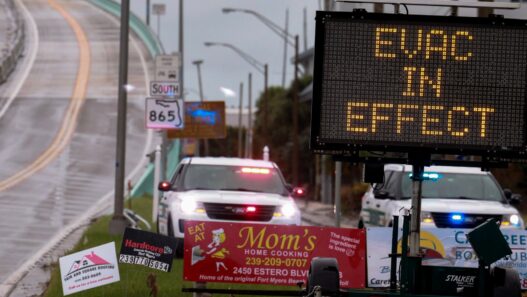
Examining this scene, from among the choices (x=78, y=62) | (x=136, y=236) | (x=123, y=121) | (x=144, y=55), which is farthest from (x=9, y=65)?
(x=136, y=236)

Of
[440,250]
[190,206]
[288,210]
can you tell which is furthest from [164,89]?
[440,250]

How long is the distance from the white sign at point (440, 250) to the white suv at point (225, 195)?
21.8 ft

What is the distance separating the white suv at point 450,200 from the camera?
19.1m

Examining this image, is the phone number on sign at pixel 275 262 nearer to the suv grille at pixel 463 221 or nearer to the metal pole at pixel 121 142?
the suv grille at pixel 463 221

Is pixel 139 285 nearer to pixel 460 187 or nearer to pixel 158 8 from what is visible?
pixel 460 187

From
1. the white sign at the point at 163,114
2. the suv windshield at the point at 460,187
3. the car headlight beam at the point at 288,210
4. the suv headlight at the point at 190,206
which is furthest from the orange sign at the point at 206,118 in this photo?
the suv headlight at the point at 190,206

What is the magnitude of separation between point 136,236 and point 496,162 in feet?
12.6

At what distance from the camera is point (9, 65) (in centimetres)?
A: 6606

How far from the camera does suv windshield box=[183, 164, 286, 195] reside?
66.9 feet

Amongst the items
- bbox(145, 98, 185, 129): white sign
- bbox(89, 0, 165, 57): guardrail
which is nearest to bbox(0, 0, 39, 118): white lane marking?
bbox(89, 0, 165, 57): guardrail

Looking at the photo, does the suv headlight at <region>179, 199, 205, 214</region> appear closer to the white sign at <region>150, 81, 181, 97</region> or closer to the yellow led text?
the white sign at <region>150, 81, 181, 97</region>

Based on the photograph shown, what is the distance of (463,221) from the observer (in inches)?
749

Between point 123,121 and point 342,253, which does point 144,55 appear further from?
point 342,253

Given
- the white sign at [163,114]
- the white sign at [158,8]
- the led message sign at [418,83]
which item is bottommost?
the white sign at [163,114]
